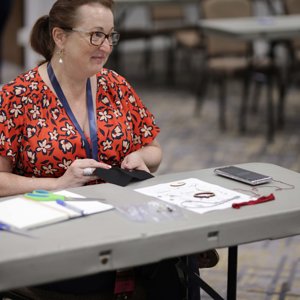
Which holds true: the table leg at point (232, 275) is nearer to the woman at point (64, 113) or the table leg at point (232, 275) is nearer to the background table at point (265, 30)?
the woman at point (64, 113)

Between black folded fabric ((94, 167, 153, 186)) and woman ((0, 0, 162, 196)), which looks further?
woman ((0, 0, 162, 196))

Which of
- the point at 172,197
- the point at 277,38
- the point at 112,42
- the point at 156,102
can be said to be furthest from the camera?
the point at 156,102

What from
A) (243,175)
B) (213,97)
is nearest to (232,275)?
(243,175)

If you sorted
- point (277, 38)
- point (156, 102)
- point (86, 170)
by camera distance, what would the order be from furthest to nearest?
point (156, 102) < point (277, 38) < point (86, 170)

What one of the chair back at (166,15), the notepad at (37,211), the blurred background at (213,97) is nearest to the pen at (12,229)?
the notepad at (37,211)

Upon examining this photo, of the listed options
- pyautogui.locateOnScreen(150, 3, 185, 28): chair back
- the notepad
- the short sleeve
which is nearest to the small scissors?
the notepad

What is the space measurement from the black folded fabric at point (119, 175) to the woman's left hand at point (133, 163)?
0.37ft

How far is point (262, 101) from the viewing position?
7992 millimetres

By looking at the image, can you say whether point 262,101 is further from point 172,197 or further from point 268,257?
point 172,197

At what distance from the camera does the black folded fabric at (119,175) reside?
2535mm

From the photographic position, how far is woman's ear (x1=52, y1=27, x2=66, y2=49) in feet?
9.13

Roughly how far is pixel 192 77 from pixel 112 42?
665cm

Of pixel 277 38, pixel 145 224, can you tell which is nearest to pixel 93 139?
pixel 145 224

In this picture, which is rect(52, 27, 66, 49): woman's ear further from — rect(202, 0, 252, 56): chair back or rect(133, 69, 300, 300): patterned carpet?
rect(202, 0, 252, 56): chair back
